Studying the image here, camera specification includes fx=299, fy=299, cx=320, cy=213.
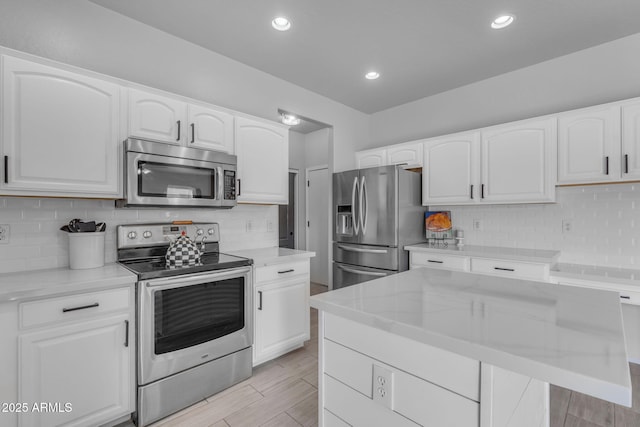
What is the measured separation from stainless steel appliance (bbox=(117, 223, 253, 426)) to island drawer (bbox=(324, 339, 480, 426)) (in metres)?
1.15

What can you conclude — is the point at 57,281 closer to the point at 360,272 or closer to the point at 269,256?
the point at 269,256

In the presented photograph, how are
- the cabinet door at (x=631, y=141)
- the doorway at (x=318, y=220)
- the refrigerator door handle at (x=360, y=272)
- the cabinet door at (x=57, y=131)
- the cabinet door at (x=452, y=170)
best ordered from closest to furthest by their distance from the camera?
the cabinet door at (x=57, y=131) → the cabinet door at (x=631, y=141) → the cabinet door at (x=452, y=170) → the refrigerator door handle at (x=360, y=272) → the doorway at (x=318, y=220)

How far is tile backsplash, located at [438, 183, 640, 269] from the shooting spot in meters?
2.54

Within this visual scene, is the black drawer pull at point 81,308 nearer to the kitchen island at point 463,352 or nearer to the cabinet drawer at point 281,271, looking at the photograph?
the cabinet drawer at point 281,271

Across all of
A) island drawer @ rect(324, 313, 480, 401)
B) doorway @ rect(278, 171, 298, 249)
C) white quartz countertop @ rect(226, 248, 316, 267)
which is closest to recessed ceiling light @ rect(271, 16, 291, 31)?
white quartz countertop @ rect(226, 248, 316, 267)

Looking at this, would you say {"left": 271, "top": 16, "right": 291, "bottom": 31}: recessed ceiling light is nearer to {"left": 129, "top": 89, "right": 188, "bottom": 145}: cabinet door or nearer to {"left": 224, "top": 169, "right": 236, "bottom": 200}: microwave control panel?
{"left": 129, "top": 89, "right": 188, "bottom": 145}: cabinet door

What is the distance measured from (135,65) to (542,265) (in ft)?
12.0

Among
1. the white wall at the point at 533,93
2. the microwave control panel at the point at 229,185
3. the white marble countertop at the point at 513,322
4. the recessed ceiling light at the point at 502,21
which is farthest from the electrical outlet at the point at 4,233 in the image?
the white wall at the point at 533,93

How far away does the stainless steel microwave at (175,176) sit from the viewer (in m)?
1.99

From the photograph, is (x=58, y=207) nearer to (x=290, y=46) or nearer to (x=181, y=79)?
(x=181, y=79)

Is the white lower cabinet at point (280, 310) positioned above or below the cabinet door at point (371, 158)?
below

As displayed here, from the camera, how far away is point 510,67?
3.09 metres

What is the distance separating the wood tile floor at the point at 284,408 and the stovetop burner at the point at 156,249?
88 centimetres

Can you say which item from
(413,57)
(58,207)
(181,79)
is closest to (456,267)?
(413,57)
